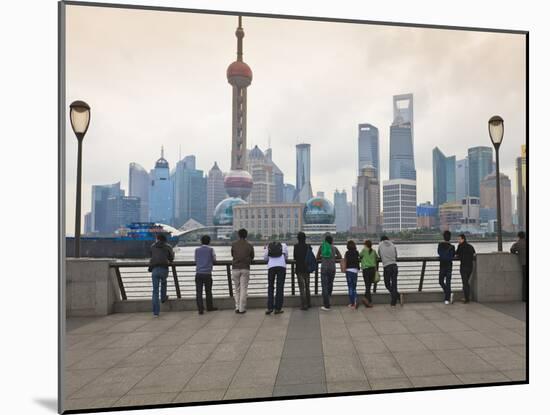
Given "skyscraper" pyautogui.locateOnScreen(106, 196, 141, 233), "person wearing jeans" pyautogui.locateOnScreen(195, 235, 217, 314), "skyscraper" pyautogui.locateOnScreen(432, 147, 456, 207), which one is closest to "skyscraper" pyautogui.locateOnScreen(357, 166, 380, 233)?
"skyscraper" pyautogui.locateOnScreen(432, 147, 456, 207)

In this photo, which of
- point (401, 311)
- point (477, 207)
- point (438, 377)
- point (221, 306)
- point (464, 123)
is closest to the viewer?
point (438, 377)

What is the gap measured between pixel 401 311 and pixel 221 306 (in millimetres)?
3253

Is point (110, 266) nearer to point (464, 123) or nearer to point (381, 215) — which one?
point (381, 215)

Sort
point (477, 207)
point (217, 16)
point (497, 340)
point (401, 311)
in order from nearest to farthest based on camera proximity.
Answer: point (217, 16)
point (497, 340)
point (477, 207)
point (401, 311)

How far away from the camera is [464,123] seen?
16.7 feet

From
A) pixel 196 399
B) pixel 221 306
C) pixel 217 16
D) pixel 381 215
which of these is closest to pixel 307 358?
pixel 196 399

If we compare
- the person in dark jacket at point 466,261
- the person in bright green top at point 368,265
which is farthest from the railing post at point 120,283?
the person in dark jacket at point 466,261

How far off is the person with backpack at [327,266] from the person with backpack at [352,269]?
0.21 meters

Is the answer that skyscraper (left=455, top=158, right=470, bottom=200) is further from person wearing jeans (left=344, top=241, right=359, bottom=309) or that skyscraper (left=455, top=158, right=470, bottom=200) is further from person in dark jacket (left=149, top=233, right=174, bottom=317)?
person in dark jacket (left=149, top=233, right=174, bottom=317)

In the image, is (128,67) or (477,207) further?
(477,207)

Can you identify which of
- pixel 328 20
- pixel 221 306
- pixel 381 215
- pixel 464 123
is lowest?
pixel 221 306

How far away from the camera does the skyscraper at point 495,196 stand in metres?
4.77

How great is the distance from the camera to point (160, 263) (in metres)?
6.40

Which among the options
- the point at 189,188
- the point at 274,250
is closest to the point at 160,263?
the point at 274,250
